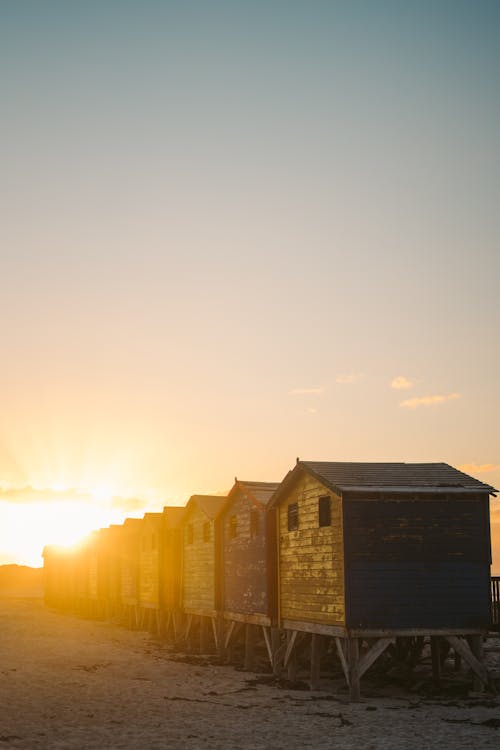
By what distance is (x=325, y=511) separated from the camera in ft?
84.0

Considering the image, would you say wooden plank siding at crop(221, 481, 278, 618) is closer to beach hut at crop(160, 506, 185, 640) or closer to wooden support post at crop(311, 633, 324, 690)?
wooden support post at crop(311, 633, 324, 690)

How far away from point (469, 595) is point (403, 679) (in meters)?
4.92

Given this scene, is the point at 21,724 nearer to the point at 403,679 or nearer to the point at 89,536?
the point at 403,679

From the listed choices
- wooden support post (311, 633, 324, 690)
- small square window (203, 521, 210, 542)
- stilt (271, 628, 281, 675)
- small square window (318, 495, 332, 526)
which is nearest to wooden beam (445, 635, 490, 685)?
wooden support post (311, 633, 324, 690)

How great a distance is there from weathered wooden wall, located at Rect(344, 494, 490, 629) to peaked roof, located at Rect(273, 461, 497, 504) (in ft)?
1.04

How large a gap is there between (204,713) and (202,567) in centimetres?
1748

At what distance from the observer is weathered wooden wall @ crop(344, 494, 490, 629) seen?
23781 mm

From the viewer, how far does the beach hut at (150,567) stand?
48000 mm

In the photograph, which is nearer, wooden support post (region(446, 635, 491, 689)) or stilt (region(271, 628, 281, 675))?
wooden support post (region(446, 635, 491, 689))

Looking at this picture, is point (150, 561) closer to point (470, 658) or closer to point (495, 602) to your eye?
point (495, 602)

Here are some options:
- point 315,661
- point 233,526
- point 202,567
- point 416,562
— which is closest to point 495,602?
point 416,562

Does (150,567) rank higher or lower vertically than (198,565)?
lower

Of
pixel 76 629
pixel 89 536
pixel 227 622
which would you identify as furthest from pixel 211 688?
pixel 89 536

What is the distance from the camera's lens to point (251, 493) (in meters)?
32.8
